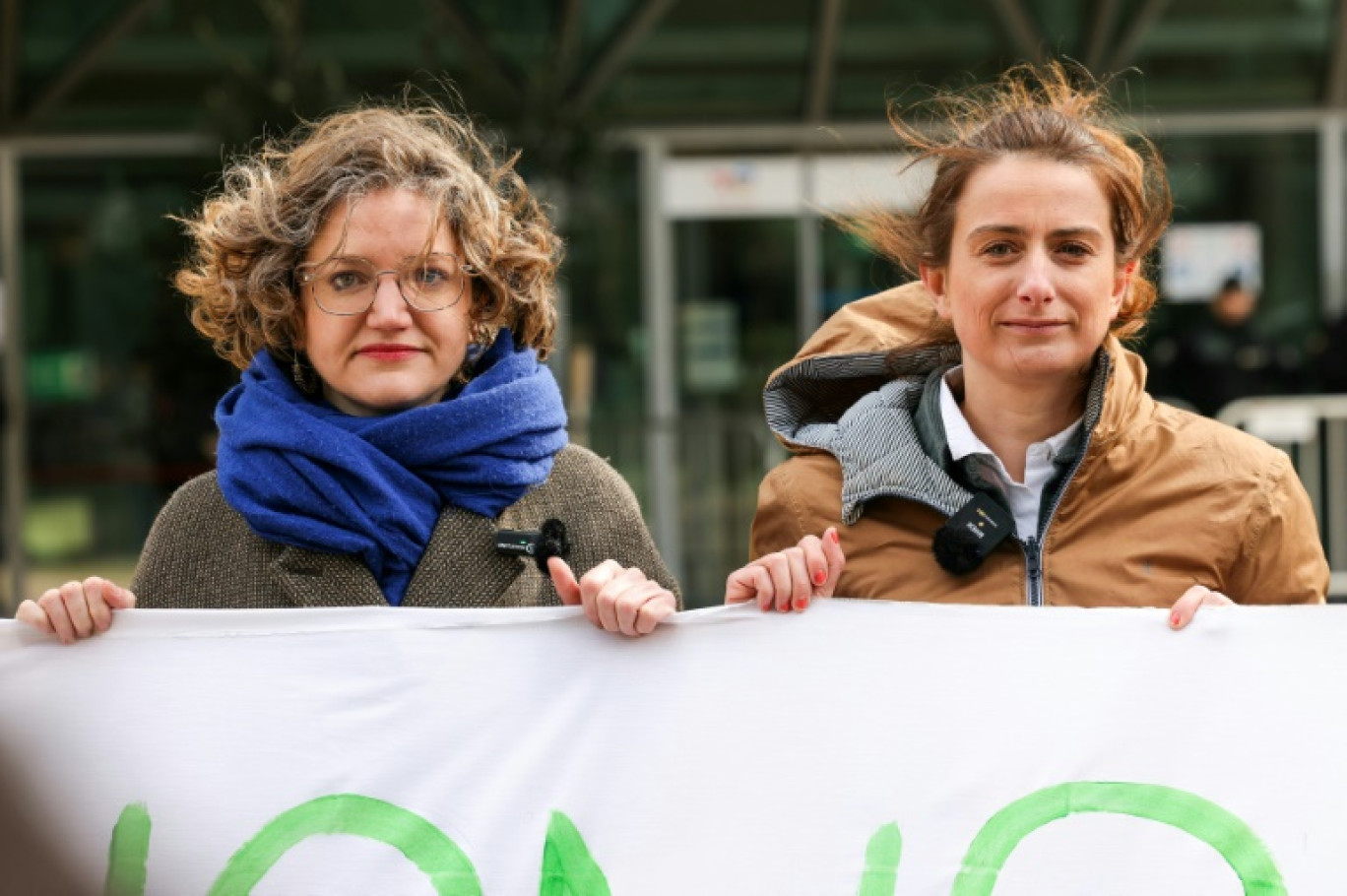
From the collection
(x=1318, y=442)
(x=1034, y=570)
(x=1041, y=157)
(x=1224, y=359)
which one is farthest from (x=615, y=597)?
(x=1224, y=359)

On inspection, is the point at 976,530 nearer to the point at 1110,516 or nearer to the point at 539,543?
the point at 1110,516

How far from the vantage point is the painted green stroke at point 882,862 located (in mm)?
2820

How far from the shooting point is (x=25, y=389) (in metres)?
11.3

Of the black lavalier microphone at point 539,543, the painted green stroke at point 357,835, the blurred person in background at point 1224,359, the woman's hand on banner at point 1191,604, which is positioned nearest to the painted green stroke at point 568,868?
the painted green stroke at point 357,835

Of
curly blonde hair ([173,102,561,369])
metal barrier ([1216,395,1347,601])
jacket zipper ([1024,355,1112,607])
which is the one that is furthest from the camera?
metal barrier ([1216,395,1347,601])

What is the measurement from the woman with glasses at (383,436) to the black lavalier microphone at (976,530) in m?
0.45

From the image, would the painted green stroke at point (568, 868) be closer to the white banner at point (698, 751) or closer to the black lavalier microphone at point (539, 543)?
the white banner at point (698, 751)

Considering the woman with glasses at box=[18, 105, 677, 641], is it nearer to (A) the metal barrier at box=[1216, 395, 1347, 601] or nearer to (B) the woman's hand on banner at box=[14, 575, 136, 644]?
(B) the woman's hand on banner at box=[14, 575, 136, 644]

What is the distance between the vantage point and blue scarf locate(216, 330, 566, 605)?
9.56 ft

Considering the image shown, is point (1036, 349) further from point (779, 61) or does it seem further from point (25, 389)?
point (25, 389)

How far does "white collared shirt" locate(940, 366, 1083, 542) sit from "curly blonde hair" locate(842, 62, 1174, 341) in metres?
0.29

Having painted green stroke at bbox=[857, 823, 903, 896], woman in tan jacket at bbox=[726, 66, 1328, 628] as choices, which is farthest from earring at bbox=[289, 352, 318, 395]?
painted green stroke at bbox=[857, 823, 903, 896]

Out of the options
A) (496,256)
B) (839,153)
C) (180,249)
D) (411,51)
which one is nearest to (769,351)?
(839,153)

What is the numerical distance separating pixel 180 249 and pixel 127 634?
7922 millimetres
